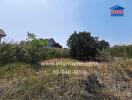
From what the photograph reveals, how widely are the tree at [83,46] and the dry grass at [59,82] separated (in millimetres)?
3979

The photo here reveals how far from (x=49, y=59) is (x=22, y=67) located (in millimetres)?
3609

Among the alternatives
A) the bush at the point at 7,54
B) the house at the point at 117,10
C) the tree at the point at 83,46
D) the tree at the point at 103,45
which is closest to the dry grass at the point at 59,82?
the bush at the point at 7,54

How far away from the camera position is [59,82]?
1128cm

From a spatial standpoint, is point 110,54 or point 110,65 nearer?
point 110,65

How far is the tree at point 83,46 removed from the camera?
59.1 ft

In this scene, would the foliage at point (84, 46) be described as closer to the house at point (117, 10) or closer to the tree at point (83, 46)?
the tree at point (83, 46)

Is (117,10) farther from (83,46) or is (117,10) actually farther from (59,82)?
(59,82)

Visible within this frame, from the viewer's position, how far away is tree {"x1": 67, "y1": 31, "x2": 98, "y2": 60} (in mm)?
18016

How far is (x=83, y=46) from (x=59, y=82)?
7027 mm

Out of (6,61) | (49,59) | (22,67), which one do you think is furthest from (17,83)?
(49,59)

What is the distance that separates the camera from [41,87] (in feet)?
35.6

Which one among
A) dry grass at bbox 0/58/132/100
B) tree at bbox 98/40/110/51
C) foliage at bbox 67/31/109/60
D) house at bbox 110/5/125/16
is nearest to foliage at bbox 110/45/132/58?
tree at bbox 98/40/110/51

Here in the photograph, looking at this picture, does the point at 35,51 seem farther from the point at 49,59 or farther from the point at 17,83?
the point at 17,83

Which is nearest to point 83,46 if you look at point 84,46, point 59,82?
point 84,46
